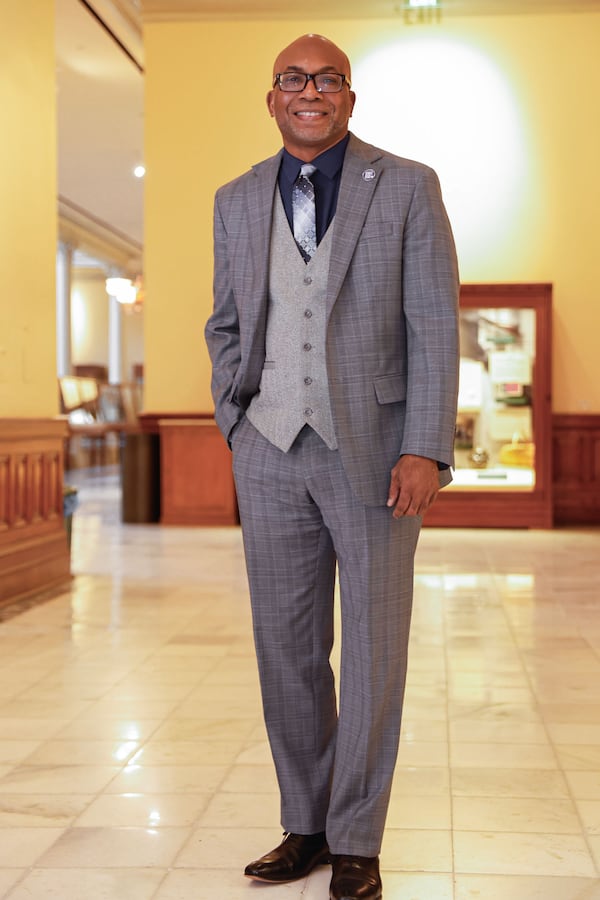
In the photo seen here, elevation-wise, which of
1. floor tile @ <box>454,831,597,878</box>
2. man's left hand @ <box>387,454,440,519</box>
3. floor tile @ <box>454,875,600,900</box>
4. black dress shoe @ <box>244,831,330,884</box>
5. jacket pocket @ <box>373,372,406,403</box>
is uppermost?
jacket pocket @ <box>373,372,406,403</box>

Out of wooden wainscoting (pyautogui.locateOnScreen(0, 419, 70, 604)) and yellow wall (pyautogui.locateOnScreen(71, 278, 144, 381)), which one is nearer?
wooden wainscoting (pyautogui.locateOnScreen(0, 419, 70, 604))

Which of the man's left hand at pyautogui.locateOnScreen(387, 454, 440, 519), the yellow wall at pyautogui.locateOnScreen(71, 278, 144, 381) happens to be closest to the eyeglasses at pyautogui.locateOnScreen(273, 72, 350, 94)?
the man's left hand at pyautogui.locateOnScreen(387, 454, 440, 519)

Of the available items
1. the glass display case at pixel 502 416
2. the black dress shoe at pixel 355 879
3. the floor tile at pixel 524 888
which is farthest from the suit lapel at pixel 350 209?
the glass display case at pixel 502 416

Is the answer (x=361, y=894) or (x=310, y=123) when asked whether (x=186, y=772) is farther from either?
(x=310, y=123)

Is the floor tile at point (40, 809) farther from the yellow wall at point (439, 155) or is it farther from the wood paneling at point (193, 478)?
the yellow wall at point (439, 155)

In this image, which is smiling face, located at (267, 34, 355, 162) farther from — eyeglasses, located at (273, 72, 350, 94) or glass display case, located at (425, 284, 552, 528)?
glass display case, located at (425, 284, 552, 528)

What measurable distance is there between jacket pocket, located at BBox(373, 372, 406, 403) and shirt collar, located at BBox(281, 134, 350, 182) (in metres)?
0.40

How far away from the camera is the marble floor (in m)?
2.40

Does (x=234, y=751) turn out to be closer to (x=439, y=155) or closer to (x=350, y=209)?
(x=350, y=209)

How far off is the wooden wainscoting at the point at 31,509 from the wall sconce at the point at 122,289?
1033 cm

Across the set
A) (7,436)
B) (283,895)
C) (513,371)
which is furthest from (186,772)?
(513,371)

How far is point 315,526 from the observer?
222cm

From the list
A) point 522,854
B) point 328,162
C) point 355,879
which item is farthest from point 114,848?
point 328,162

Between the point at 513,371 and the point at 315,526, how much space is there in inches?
316
